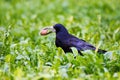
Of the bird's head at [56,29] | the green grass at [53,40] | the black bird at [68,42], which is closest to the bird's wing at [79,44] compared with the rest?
the black bird at [68,42]

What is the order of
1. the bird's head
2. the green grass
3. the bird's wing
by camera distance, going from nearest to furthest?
the green grass → the bird's wing → the bird's head

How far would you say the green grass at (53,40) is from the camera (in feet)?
23.2

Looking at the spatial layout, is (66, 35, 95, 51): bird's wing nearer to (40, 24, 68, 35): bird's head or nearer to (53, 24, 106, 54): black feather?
(53, 24, 106, 54): black feather

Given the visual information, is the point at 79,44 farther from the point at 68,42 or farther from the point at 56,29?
the point at 56,29

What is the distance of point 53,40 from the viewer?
31.4ft

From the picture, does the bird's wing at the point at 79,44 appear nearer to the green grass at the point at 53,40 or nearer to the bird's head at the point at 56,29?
the green grass at the point at 53,40

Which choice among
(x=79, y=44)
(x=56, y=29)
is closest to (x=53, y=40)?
(x=56, y=29)

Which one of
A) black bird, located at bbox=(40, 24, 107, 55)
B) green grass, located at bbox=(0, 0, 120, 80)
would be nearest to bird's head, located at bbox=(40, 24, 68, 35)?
black bird, located at bbox=(40, 24, 107, 55)

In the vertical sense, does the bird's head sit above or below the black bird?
above

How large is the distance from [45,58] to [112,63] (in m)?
1.13

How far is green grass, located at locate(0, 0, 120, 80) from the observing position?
23.2ft

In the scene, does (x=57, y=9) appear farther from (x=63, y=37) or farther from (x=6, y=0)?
(x=63, y=37)

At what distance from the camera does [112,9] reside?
14.4 metres

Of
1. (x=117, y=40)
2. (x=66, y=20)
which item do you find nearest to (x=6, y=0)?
(x=66, y=20)
